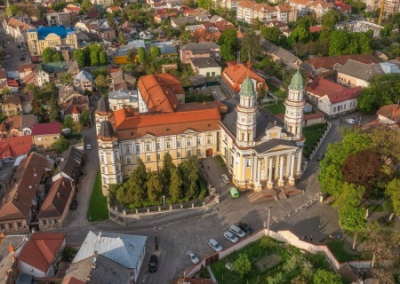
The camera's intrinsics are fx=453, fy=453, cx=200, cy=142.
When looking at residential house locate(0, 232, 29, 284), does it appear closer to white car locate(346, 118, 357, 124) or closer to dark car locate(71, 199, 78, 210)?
dark car locate(71, 199, 78, 210)

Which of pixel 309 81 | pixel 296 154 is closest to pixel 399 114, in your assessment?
pixel 309 81

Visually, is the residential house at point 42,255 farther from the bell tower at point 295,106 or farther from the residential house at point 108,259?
the bell tower at point 295,106

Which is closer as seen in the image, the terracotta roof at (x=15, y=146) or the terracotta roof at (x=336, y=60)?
the terracotta roof at (x=15, y=146)

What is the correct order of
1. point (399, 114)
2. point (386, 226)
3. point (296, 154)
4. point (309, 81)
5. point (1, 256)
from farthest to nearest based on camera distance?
point (309, 81), point (399, 114), point (296, 154), point (386, 226), point (1, 256)

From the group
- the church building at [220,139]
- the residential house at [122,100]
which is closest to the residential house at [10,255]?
the church building at [220,139]

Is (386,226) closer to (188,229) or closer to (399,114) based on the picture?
(188,229)

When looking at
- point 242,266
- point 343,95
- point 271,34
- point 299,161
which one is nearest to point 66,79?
point 271,34
